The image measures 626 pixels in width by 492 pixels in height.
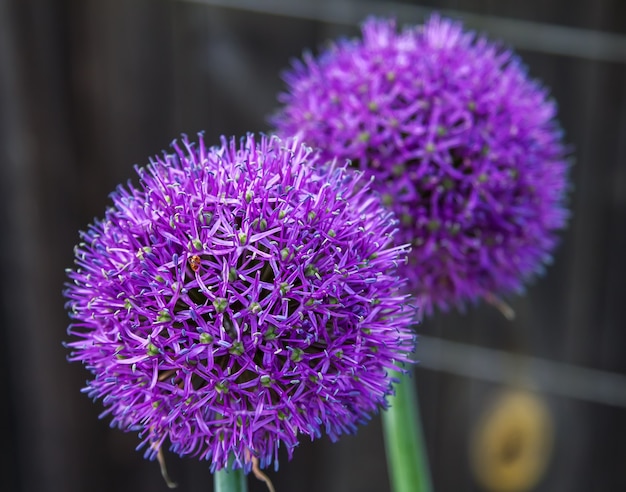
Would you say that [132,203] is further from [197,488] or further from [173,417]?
[197,488]

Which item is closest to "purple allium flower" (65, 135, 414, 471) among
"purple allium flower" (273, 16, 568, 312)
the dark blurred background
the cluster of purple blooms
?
the cluster of purple blooms

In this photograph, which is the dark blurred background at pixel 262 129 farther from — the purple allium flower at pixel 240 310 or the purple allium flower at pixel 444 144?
the purple allium flower at pixel 240 310

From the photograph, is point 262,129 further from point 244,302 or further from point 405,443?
point 244,302

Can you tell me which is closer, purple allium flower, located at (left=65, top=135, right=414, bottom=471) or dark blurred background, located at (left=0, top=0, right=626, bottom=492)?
purple allium flower, located at (left=65, top=135, right=414, bottom=471)

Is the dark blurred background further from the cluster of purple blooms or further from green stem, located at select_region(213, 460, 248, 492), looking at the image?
green stem, located at select_region(213, 460, 248, 492)

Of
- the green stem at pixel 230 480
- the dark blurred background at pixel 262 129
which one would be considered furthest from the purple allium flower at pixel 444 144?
the dark blurred background at pixel 262 129

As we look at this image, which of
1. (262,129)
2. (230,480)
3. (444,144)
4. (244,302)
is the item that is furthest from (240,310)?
(262,129)
